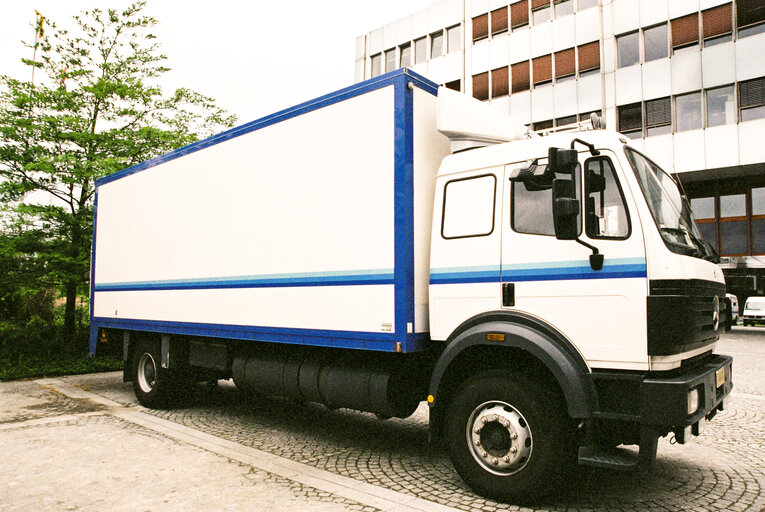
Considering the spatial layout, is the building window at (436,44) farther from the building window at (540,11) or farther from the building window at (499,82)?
the building window at (540,11)

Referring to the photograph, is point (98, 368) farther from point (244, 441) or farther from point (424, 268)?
point (424, 268)

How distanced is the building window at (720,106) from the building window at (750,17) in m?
2.13

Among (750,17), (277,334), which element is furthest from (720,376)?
(750,17)

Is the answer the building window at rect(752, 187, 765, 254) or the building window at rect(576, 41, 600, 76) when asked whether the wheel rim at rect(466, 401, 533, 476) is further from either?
the building window at rect(752, 187, 765, 254)

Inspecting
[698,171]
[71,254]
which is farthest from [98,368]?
[698,171]

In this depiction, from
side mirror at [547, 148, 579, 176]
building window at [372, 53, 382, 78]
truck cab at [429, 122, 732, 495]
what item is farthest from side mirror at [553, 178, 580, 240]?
building window at [372, 53, 382, 78]

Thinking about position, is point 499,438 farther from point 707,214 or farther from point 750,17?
point 707,214

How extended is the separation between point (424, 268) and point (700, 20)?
23.7m

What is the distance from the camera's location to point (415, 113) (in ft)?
15.8

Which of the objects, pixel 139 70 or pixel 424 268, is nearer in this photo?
pixel 424 268

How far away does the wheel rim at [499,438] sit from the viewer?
3958mm

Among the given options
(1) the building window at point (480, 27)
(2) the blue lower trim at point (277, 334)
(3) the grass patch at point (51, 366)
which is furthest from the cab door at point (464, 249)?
(1) the building window at point (480, 27)

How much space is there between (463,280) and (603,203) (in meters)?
1.21

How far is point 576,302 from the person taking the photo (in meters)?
3.91
